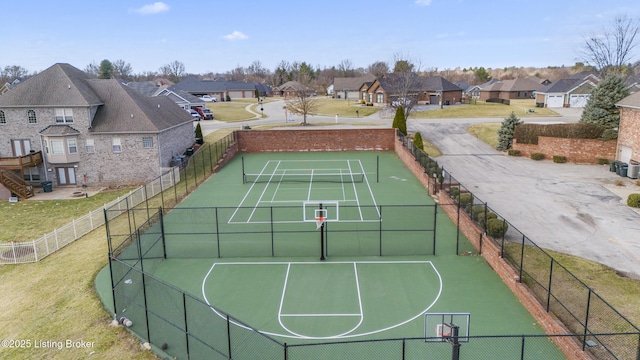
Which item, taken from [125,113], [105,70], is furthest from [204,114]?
[105,70]

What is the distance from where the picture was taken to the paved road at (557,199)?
1948 cm

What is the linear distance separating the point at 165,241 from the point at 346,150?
27.0 meters

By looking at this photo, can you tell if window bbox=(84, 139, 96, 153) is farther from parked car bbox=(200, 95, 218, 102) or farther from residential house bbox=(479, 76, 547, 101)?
residential house bbox=(479, 76, 547, 101)

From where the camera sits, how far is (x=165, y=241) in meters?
20.3

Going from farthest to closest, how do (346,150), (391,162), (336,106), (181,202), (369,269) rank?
(336,106), (346,150), (391,162), (181,202), (369,269)

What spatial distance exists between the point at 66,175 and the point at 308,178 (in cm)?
1923

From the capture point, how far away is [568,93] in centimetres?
7562

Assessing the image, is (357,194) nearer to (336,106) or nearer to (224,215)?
(224,215)

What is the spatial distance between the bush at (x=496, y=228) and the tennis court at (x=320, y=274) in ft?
3.67

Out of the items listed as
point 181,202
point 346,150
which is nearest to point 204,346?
point 181,202

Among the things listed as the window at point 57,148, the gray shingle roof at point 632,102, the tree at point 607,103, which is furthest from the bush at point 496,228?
the window at point 57,148

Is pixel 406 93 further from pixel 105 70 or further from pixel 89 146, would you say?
pixel 105 70

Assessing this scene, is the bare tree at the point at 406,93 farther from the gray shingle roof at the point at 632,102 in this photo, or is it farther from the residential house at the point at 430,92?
the gray shingle roof at the point at 632,102

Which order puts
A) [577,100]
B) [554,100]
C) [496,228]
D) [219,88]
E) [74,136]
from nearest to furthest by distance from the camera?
[496,228] → [74,136] → [577,100] → [554,100] → [219,88]
